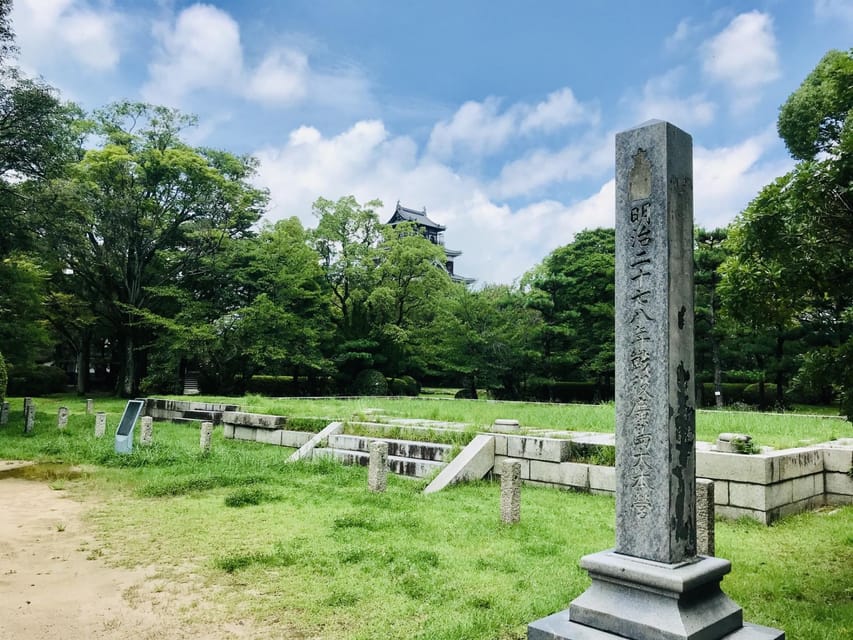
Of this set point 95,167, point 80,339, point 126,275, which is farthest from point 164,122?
point 80,339

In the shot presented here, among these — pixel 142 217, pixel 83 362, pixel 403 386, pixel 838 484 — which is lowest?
pixel 838 484

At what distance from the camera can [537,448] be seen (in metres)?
9.19

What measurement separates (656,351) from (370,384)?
86.6ft

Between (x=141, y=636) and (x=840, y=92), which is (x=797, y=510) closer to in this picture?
(x=840, y=92)

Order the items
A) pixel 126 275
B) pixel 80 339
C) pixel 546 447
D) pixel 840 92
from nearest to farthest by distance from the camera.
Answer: pixel 840 92
pixel 546 447
pixel 126 275
pixel 80 339

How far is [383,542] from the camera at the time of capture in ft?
20.7

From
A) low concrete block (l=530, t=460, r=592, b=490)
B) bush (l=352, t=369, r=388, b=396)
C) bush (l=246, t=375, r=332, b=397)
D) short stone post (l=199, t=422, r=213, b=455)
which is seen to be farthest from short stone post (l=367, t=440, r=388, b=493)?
bush (l=246, t=375, r=332, b=397)

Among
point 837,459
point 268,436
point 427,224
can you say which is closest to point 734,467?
point 837,459

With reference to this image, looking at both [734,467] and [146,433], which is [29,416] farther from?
[734,467]

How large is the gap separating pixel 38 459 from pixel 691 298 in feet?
41.9

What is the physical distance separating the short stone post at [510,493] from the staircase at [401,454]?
309 cm

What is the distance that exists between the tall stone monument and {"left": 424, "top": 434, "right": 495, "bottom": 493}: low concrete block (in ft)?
17.7

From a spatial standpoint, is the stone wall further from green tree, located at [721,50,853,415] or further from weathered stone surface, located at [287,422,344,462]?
weathered stone surface, located at [287,422,344,462]

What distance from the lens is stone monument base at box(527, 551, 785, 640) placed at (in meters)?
3.26
